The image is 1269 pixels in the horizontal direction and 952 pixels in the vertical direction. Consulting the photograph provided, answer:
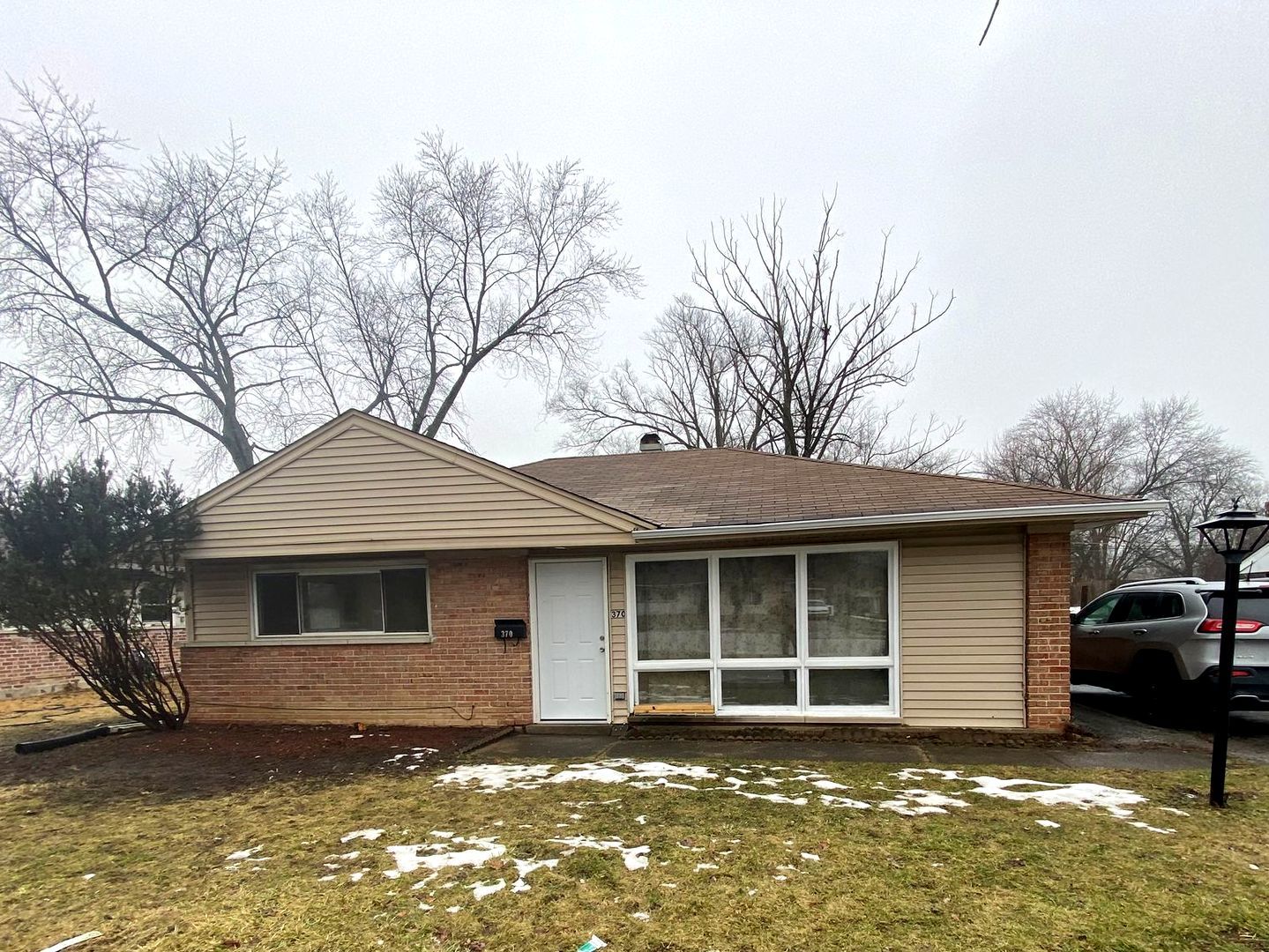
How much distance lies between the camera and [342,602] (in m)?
8.60

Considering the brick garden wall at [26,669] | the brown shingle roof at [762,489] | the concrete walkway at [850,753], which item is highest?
the brown shingle roof at [762,489]

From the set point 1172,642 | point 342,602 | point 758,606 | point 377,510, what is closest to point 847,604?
point 758,606

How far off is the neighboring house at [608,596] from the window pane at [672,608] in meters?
0.02

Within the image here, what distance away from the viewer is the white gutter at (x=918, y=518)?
6.36 meters

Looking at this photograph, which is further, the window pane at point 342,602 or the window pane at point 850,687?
the window pane at point 342,602

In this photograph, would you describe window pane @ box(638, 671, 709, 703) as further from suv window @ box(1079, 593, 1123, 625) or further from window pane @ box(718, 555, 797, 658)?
suv window @ box(1079, 593, 1123, 625)

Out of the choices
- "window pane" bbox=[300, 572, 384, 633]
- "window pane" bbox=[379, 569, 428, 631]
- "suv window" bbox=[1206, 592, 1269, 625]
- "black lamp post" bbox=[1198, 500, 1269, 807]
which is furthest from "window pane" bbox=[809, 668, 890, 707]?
"window pane" bbox=[300, 572, 384, 633]

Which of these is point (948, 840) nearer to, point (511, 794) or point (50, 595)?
point (511, 794)

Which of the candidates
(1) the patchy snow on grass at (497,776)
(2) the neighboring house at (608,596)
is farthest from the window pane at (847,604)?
(1) the patchy snow on grass at (497,776)

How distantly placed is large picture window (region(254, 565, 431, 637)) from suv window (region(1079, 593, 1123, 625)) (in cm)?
928

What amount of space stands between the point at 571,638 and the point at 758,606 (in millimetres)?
2286

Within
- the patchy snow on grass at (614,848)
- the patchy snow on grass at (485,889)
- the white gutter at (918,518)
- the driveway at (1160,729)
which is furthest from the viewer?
the driveway at (1160,729)

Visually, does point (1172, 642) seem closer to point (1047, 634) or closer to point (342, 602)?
point (1047, 634)

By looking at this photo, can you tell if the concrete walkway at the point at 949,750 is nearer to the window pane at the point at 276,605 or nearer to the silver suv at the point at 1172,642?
the silver suv at the point at 1172,642
